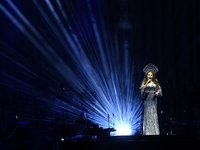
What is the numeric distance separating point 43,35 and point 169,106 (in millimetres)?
9371

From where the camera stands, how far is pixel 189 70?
17.4 m

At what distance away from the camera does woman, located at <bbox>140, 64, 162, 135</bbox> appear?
755 cm

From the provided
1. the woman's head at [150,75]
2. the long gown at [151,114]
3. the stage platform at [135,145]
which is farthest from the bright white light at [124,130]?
the stage platform at [135,145]

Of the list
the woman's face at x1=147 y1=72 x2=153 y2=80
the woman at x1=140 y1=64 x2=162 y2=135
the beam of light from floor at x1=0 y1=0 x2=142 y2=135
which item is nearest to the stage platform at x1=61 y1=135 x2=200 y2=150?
the woman at x1=140 y1=64 x2=162 y2=135

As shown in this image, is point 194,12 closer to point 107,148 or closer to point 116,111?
point 116,111

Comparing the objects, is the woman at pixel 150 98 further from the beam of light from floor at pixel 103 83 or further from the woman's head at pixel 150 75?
the beam of light from floor at pixel 103 83

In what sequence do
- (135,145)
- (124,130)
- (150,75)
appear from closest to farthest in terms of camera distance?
1. (135,145)
2. (150,75)
3. (124,130)

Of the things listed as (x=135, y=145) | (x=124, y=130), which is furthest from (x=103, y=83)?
(x=135, y=145)

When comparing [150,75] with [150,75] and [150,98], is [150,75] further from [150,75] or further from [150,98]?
[150,98]

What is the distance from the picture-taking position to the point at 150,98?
7688 mm

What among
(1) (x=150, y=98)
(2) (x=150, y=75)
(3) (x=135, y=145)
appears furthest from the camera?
(1) (x=150, y=98)

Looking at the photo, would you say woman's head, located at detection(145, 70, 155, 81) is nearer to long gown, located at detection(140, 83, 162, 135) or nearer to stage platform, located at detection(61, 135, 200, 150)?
long gown, located at detection(140, 83, 162, 135)

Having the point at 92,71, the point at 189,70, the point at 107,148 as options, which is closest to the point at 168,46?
the point at 189,70

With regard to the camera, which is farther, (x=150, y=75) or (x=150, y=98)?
(x=150, y=98)
